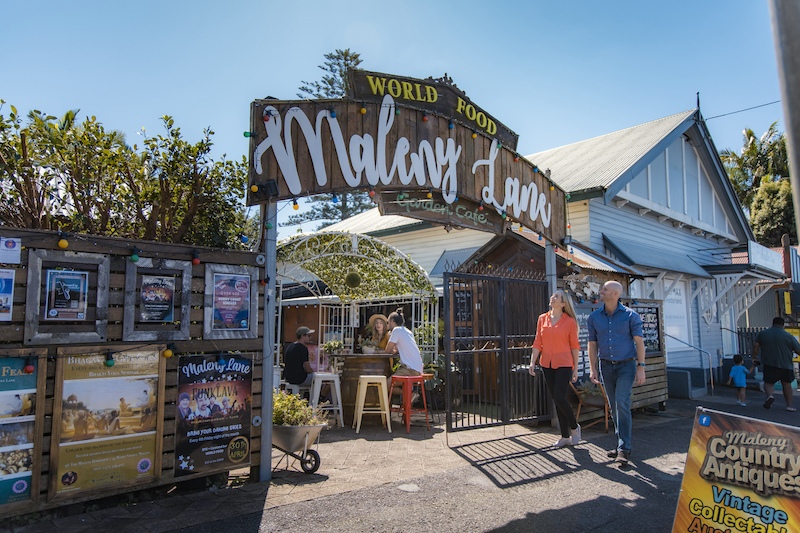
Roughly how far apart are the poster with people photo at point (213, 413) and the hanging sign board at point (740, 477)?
3.27 metres

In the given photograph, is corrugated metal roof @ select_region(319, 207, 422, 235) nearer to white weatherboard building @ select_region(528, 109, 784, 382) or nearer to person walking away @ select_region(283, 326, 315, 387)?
white weatherboard building @ select_region(528, 109, 784, 382)

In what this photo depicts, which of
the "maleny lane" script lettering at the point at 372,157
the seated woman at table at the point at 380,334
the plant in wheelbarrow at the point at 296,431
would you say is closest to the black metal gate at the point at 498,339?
the "maleny lane" script lettering at the point at 372,157

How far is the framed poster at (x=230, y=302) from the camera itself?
456 centimetres

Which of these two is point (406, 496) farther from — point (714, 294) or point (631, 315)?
point (714, 294)

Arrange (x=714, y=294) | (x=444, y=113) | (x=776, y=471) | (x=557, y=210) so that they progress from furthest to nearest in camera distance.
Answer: (x=714, y=294) → (x=557, y=210) → (x=444, y=113) → (x=776, y=471)

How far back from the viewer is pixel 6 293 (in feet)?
11.9

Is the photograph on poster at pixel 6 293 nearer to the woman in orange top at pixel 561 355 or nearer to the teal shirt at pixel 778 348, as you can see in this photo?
the woman in orange top at pixel 561 355

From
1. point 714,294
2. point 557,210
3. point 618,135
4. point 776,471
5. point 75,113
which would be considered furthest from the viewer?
point 714,294

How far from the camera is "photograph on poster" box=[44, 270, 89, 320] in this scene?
3.81 metres

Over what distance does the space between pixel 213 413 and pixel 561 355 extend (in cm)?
375

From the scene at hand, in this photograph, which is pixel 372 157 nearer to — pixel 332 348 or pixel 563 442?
pixel 563 442

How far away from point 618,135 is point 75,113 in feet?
44.4

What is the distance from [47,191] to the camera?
5102mm

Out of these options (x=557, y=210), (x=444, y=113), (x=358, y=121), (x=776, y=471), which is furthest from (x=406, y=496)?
(x=557, y=210)
